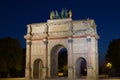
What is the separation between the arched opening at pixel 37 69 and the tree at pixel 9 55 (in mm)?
10171

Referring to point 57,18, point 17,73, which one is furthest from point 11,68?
point 57,18

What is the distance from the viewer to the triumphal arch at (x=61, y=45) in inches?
2193

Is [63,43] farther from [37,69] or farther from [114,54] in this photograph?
[114,54]

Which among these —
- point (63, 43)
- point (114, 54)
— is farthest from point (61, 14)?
point (114, 54)

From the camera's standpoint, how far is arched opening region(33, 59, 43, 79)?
198 ft

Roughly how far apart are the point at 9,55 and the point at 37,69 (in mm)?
10989

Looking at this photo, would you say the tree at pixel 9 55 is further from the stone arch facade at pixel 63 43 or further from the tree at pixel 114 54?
the tree at pixel 114 54

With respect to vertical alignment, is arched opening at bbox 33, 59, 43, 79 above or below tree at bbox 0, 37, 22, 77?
below

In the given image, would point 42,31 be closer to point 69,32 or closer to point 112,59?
point 69,32

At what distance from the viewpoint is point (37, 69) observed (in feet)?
202

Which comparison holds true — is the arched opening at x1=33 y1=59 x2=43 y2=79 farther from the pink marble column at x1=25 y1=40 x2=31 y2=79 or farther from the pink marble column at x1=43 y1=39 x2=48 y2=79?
the pink marble column at x1=43 y1=39 x2=48 y2=79

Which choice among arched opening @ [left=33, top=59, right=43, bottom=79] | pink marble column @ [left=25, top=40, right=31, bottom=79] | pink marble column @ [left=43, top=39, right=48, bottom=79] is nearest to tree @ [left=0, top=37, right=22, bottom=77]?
pink marble column @ [left=25, top=40, right=31, bottom=79]

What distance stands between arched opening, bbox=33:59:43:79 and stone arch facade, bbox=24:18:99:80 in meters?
0.93

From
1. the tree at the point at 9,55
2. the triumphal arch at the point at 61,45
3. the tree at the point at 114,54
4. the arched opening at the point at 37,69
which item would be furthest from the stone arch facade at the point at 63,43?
the tree at the point at 114,54
